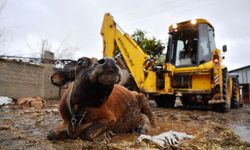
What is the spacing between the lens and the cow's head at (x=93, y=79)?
6.38ft

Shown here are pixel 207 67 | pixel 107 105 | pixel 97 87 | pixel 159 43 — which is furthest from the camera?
pixel 159 43

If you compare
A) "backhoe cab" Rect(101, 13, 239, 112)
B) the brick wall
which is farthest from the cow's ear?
the brick wall

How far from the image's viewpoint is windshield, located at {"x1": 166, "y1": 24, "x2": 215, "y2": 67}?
763cm

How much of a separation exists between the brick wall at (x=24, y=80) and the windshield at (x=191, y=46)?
614 centimetres

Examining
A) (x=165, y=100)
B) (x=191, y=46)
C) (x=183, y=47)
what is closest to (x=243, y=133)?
(x=191, y=46)

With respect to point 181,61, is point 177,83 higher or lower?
lower

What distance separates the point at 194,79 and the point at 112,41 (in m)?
3.28

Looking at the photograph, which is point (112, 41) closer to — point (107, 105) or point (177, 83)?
point (177, 83)

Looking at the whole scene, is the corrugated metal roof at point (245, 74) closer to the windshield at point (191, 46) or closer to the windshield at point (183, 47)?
the windshield at point (191, 46)

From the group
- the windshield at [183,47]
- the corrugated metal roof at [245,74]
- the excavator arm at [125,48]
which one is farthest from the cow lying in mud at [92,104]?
the corrugated metal roof at [245,74]

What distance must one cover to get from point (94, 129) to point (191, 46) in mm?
6484

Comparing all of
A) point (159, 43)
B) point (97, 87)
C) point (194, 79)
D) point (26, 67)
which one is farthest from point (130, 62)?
point (159, 43)

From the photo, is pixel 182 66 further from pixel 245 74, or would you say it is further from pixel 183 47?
pixel 245 74

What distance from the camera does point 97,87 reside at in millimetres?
2168
